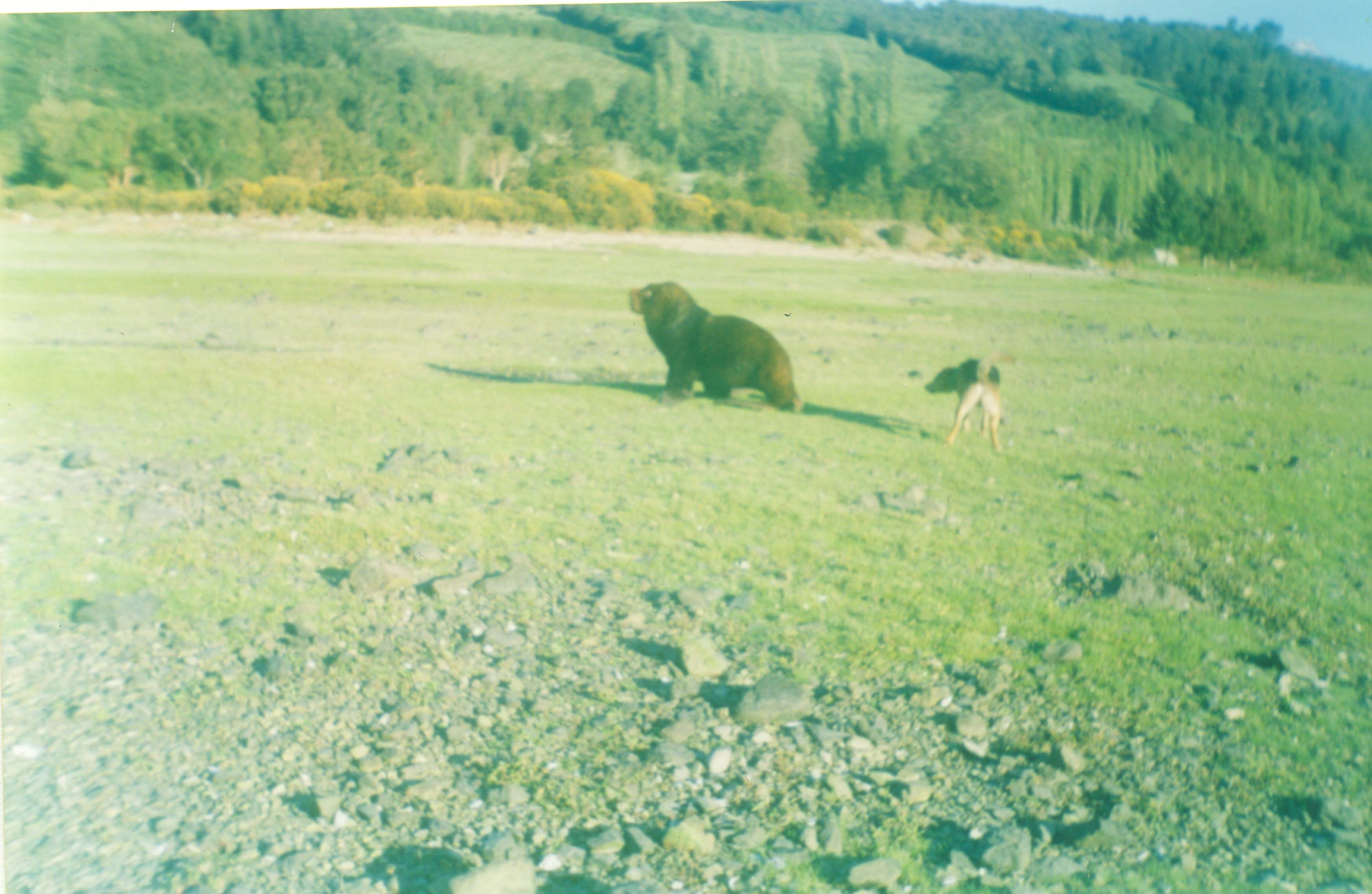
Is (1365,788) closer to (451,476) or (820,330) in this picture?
(451,476)

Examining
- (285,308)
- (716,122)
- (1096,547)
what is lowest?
(1096,547)

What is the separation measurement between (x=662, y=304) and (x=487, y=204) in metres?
1.64

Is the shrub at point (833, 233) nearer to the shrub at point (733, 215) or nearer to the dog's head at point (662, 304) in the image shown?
the shrub at point (733, 215)

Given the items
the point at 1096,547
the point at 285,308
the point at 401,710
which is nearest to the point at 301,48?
the point at 285,308

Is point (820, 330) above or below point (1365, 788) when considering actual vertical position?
above

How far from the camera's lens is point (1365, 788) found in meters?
2.95

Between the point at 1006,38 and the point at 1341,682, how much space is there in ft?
12.8

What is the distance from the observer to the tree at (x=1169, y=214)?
19.9ft

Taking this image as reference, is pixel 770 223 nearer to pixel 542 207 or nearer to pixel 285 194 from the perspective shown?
pixel 542 207

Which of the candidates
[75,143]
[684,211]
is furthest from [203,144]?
[684,211]

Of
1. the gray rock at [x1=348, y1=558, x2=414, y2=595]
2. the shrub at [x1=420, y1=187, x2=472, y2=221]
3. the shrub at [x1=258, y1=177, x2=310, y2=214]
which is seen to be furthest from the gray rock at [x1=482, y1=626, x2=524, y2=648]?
the shrub at [x1=258, y1=177, x2=310, y2=214]

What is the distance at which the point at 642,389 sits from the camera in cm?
777

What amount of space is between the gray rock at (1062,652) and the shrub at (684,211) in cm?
457

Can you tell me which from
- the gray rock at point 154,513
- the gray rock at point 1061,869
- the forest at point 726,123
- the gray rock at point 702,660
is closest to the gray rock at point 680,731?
the gray rock at point 702,660
